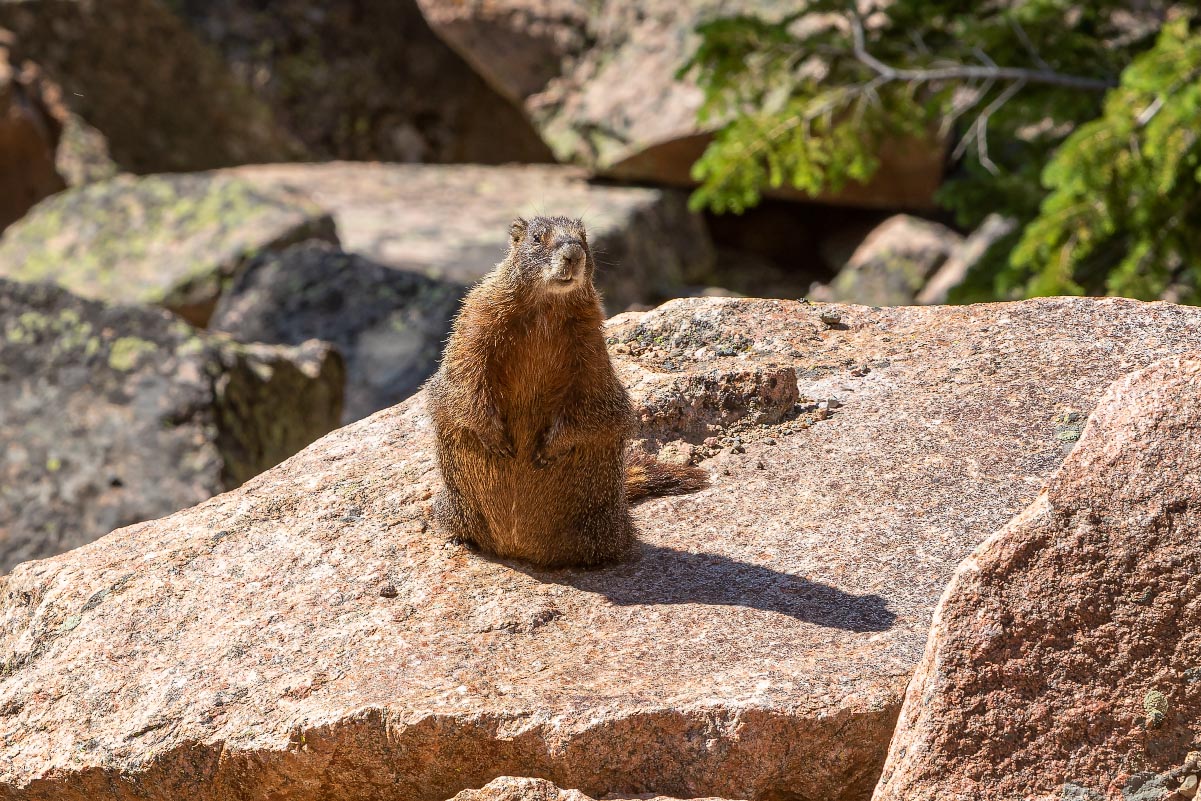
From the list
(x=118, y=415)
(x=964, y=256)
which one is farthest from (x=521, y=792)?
(x=964, y=256)

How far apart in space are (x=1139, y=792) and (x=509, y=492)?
2.82 metres

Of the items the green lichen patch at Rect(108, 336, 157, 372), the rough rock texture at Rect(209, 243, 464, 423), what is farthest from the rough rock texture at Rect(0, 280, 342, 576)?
the rough rock texture at Rect(209, 243, 464, 423)

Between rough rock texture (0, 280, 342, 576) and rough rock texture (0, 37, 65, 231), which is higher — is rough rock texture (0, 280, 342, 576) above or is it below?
below

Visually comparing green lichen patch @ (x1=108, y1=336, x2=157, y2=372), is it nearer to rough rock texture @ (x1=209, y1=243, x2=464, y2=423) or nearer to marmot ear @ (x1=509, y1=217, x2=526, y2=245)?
rough rock texture @ (x1=209, y1=243, x2=464, y2=423)

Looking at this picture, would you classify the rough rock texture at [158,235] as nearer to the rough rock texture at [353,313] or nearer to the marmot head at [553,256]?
the rough rock texture at [353,313]

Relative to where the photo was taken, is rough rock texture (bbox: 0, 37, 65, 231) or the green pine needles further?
rough rock texture (bbox: 0, 37, 65, 231)

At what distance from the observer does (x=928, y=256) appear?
53.5 ft

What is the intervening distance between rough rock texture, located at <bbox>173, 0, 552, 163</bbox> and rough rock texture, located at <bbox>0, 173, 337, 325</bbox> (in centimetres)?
422

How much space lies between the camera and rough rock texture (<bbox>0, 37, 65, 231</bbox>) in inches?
708

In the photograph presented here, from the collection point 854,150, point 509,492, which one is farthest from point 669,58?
point 509,492

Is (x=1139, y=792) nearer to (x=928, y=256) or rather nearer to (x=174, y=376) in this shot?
(x=174, y=376)

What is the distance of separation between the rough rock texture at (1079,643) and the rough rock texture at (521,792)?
91cm

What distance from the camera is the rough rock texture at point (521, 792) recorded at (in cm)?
435

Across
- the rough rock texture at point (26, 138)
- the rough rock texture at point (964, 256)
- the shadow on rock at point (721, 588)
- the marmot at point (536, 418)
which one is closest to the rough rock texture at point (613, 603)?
the shadow on rock at point (721, 588)
